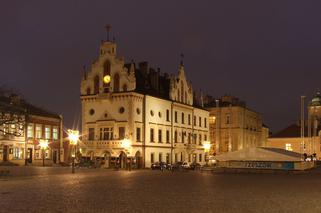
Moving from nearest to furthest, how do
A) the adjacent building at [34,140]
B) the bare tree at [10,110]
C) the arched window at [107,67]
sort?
the bare tree at [10,110] → the adjacent building at [34,140] → the arched window at [107,67]

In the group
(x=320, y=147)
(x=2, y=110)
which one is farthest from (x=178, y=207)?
(x=320, y=147)

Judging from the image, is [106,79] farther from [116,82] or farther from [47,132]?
[47,132]

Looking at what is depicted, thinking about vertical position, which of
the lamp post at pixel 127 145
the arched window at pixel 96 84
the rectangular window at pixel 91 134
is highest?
the arched window at pixel 96 84

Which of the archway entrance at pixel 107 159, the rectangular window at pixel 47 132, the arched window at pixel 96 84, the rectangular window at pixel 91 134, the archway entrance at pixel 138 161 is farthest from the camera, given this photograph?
the rectangular window at pixel 47 132

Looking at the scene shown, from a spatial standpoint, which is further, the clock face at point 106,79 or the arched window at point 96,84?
the arched window at point 96,84

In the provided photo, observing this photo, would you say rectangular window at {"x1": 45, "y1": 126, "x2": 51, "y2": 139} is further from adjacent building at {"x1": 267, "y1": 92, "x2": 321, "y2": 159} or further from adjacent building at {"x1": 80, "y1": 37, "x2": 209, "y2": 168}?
adjacent building at {"x1": 267, "y1": 92, "x2": 321, "y2": 159}

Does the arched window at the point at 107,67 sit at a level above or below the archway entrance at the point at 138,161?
above

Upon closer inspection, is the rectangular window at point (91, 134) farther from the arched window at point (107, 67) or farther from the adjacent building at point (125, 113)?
the arched window at point (107, 67)

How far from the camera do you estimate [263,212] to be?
18.9 meters

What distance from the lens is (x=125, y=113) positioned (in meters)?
68.9

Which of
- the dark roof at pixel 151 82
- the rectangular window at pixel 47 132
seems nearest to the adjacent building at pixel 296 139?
the dark roof at pixel 151 82

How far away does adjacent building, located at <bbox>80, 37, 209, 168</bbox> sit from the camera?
6850 centimetres

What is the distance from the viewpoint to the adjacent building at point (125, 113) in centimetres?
6850

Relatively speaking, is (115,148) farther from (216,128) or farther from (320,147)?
(320,147)
